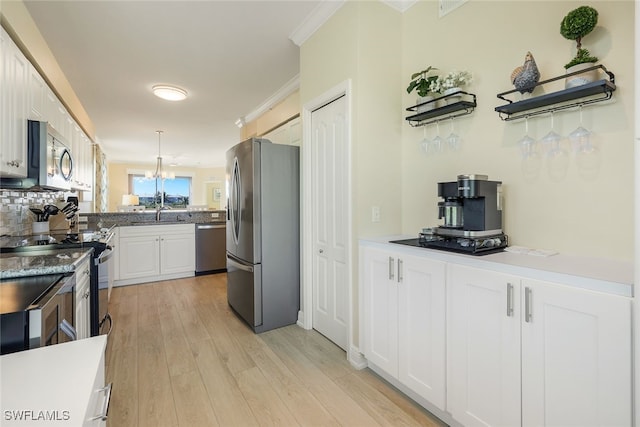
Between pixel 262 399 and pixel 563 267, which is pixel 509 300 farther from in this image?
pixel 262 399

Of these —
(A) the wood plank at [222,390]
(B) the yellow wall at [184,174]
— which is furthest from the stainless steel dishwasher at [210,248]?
(B) the yellow wall at [184,174]

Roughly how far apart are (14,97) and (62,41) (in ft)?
3.90

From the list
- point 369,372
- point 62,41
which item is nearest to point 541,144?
point 369,372

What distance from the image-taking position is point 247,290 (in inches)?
116

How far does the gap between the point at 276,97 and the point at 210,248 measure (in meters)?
2.69

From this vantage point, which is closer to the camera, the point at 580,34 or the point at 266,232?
the point at 580,34

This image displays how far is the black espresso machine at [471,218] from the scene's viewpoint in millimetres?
1647

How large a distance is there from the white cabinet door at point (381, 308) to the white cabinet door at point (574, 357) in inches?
29.2

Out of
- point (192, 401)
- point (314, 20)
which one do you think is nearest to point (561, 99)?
point (314, 20)

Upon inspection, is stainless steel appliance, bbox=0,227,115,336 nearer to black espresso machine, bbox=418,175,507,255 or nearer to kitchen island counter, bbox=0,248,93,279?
kitchen island counter, bbox=0,248,93,279

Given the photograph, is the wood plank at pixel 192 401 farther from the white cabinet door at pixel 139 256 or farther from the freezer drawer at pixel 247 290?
the white cabinet door at pixel 139 256

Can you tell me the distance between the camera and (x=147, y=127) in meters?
6.02

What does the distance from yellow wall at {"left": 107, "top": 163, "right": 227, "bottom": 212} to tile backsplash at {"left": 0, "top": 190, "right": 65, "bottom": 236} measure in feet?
22.3

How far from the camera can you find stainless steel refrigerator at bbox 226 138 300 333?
9.24ft
